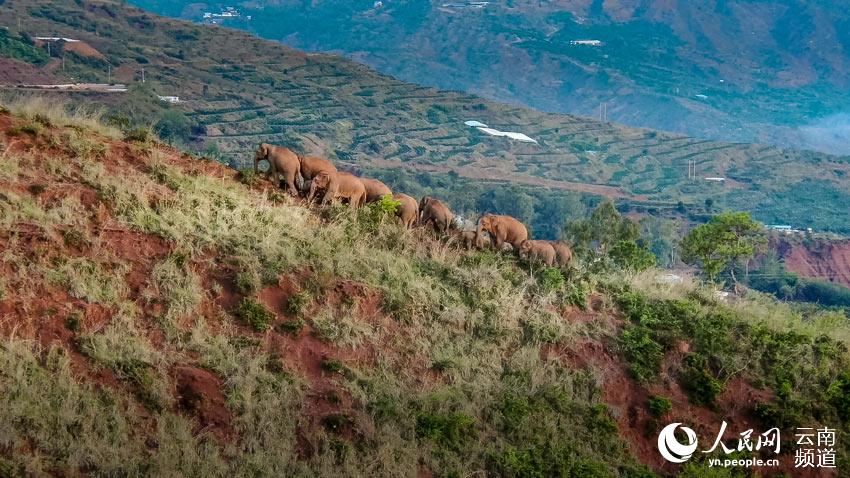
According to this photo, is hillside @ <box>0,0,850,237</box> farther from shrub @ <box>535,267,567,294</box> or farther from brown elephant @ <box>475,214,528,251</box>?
shrub @ <box>535,267,567,294</box>

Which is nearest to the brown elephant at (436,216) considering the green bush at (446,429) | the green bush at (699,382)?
the green bush at (699,382)

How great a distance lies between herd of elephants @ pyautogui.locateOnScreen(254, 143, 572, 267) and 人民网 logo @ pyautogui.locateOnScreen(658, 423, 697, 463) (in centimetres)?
448

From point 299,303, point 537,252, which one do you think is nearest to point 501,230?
point 537,252

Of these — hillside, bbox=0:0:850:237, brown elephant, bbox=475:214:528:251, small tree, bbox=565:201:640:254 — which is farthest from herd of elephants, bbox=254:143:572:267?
hillside, bbox=0:0:850:237

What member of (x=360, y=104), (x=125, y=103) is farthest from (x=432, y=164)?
(x=125, y=103)

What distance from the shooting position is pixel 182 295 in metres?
14.0

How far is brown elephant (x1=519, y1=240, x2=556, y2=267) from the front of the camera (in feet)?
60.5

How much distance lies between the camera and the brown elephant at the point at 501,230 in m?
18.9

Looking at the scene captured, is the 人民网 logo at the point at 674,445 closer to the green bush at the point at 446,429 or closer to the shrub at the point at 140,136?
the green bush at the point at 446,429

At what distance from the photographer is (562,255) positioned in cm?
1900

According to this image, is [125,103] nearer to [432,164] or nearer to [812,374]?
[432,164]

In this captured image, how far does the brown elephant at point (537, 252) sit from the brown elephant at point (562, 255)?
0.64 feet

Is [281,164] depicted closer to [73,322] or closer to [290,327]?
[290,327]

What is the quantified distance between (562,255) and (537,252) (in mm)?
778
